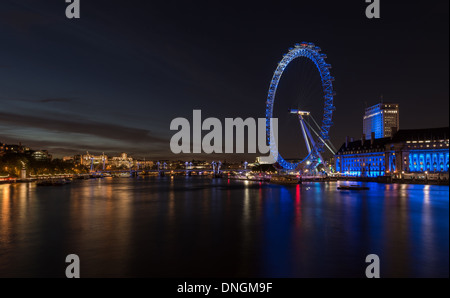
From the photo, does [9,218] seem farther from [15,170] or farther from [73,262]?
[15,170]

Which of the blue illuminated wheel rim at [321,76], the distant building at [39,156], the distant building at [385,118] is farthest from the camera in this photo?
the distant building at [385,118]

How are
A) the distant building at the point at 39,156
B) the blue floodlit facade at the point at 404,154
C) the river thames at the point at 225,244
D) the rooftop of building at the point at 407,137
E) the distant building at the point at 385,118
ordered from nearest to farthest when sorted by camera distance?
the river thames at the point at 225,244, the blue floodlit facade at the point at 404,154, the rooftop of building at the point at 407,137, the distant building at the point at 39,156, the distant building at the point at 385,118

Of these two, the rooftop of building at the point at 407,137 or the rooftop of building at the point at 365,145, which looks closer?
the rooftop of building at the point at 407,137

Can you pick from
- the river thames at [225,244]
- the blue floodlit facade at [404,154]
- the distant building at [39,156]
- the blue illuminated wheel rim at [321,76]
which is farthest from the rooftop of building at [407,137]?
the distant building at [39,156]

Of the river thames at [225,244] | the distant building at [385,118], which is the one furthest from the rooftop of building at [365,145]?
the river thames at [225,244]

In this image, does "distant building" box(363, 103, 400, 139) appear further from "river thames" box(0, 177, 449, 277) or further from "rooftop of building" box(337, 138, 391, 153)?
"river thames" box(0, 177, 449, 277)

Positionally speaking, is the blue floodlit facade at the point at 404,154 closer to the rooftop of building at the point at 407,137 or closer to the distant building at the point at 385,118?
the rooftop of building at the point at 407,137

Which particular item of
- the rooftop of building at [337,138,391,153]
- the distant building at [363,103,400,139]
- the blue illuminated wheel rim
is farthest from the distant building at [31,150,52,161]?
the distant building at [363,103,400,139]

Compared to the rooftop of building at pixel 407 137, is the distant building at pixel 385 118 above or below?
above

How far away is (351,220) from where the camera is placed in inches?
866

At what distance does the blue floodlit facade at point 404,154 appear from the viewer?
77.9 metres

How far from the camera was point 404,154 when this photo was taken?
8581cm

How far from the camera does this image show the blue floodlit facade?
77.9 meters

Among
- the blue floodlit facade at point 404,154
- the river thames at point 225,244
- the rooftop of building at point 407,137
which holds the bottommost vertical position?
the river thames at point 225,244
